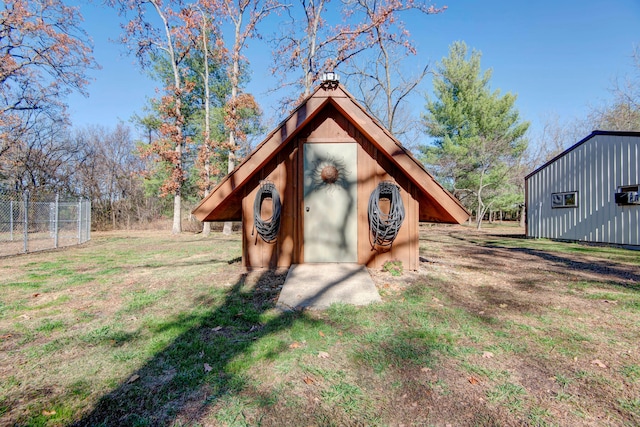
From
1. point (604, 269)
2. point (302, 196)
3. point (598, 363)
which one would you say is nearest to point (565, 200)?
point (604, 269)

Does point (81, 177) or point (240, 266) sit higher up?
point (81, 177)

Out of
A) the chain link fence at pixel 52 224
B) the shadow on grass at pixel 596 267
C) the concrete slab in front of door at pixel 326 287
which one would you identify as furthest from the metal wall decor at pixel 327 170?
the chain link fence at pixel 52 224

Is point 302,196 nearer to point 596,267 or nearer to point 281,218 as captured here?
point 281,218

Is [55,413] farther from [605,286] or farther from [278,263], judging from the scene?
[605,286]

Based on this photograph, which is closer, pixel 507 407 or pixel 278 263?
pixel 507 407

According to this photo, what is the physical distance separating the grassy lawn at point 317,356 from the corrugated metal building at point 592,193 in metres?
7.85

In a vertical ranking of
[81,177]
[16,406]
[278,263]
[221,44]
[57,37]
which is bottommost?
[16,406]

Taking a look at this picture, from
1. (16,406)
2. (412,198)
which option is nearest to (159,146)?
(412,198)

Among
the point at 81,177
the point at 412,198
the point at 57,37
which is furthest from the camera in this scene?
the point at 81,177

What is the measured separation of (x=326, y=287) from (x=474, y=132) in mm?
20852

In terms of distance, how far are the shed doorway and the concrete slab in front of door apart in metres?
0.31

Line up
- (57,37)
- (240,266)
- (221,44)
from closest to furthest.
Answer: (240,266) < (57,37) < (221,44)

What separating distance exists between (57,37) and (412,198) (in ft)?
61.8

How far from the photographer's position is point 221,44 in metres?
16.5
